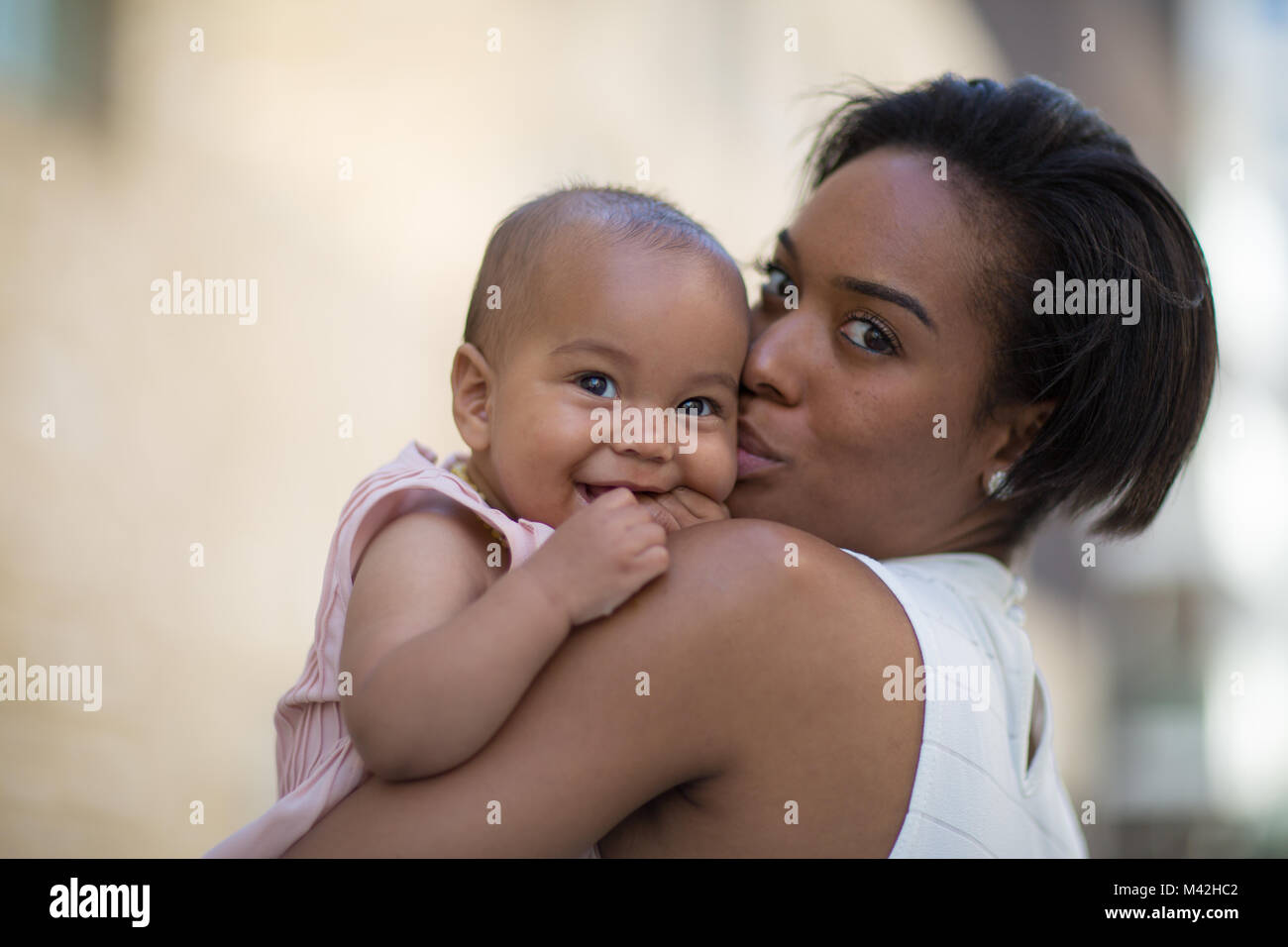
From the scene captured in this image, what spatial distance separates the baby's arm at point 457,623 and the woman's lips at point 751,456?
0.42 m

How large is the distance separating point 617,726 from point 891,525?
74 cm

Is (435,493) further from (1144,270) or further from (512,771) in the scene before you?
(1144,270)

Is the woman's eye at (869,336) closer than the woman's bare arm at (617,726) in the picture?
No

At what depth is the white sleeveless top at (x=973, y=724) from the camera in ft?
4.04

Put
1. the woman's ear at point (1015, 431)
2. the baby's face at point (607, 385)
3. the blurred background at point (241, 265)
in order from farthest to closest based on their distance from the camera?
the blurred background at point (241, 265) < the woman's ear at point (1015, 431) < the baby's face at point (607, 385)

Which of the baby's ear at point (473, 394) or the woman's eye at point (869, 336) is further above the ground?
the woman's eye at point (869, 336)

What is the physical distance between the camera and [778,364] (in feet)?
5.12

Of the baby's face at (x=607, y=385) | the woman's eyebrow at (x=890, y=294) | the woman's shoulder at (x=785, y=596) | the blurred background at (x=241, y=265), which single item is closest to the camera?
the woman's shoulder at (x=785, y=596)

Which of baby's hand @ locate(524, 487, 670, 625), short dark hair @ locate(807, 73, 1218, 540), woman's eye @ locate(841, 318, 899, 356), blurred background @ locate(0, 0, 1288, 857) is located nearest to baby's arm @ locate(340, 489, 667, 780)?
baby's hand @ locate(524, 487, 670, 625)

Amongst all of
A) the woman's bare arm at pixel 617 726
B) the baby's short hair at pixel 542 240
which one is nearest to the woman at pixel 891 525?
the woman's bare arm at pixel 617 726

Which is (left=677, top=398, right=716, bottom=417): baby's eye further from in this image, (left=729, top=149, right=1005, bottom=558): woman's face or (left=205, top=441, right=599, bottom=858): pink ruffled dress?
(left=205, top=441, right=599, bottom=858): pink ruffled dress

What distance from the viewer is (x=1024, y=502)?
177 centimetres

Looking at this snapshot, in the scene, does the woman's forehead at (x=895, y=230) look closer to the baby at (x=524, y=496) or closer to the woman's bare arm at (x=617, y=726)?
the baby at (x=524, y=496)
